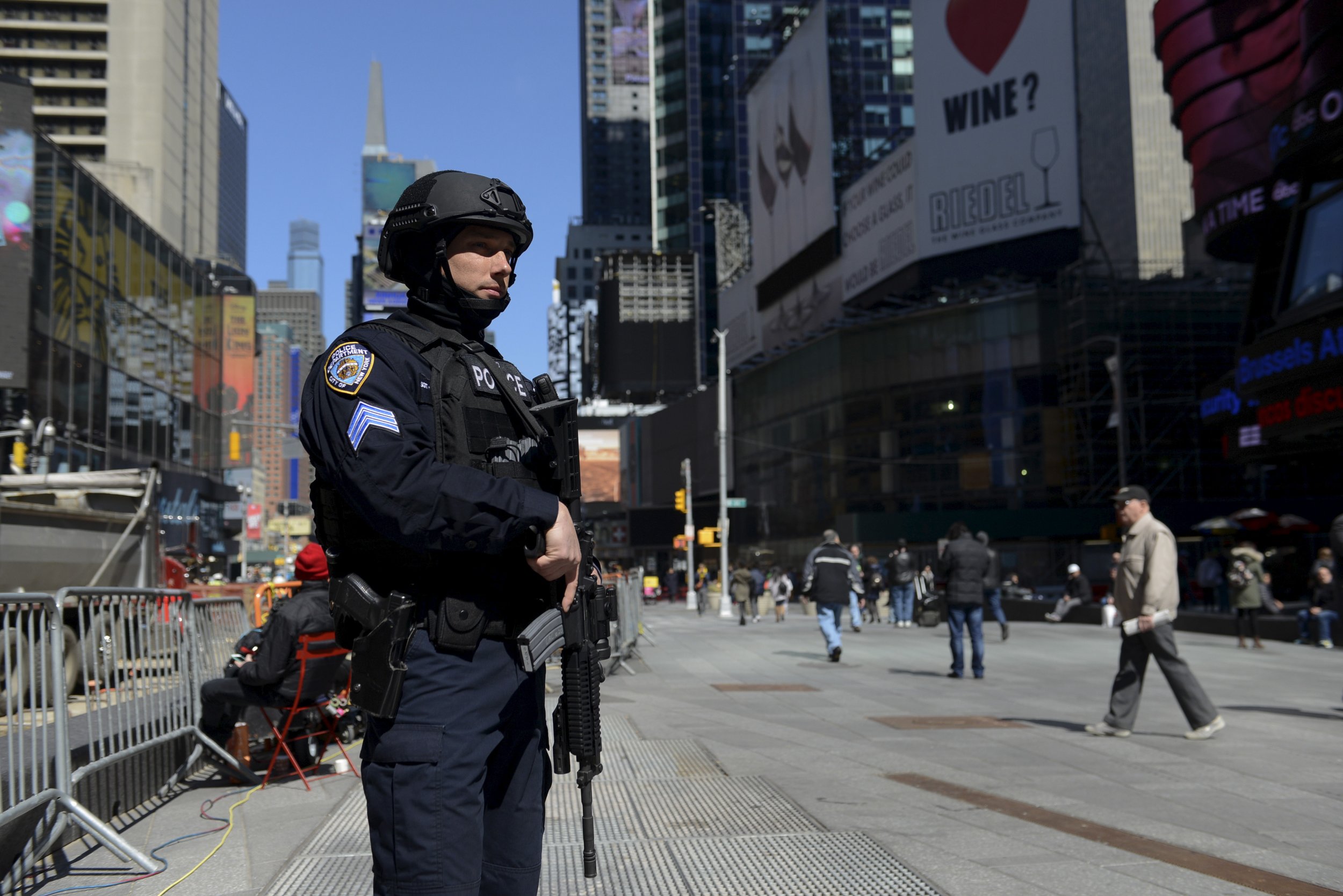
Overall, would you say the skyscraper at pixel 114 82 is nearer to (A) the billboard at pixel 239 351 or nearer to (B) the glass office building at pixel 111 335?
(A) the billboard at pixel 239 351

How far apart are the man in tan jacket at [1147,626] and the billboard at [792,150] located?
181ft

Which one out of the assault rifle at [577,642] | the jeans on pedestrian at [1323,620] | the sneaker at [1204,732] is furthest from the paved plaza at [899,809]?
the jeans on pedestrian at [1323,620]

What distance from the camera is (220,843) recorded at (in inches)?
219

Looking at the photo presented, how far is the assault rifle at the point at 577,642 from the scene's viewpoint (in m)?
2.90

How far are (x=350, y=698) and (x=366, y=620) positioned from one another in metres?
0.17

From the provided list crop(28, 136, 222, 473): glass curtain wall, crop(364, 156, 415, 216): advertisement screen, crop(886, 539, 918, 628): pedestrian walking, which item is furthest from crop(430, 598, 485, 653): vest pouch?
crop(364, 156, 415, 216): advertisement screen

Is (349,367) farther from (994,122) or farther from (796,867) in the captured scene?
(994,122)

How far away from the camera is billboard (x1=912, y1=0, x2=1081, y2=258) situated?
48844 millimetres

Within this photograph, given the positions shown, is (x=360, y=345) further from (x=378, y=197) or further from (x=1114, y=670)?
(x=378, y=197)

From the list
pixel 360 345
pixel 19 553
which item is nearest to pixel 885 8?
pixel 19 553

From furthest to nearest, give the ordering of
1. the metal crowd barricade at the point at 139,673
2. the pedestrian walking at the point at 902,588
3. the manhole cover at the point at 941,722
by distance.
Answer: the pedestrian walking at the point at 902,588 < the manhole cover at the point at 941,722 < the metal crowd barricade at the point at 139,673

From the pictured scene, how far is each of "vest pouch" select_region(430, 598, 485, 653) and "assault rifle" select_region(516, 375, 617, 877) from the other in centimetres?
26

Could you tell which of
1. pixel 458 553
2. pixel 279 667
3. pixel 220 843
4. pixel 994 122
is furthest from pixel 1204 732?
pixel 994 122

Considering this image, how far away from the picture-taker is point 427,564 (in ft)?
8.66
